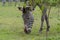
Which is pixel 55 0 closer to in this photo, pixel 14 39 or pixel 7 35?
pixel 14 39

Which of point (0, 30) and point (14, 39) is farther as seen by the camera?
point (0, 30)

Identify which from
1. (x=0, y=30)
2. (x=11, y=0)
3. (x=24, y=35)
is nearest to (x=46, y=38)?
(x=24, y=35)

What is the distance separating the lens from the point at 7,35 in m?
10.4

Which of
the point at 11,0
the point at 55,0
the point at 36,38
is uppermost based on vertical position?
the point at 55,0

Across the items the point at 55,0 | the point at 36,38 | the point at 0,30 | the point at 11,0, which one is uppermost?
the point at 55,0

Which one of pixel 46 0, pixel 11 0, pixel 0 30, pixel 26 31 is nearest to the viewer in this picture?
pixel 46 0

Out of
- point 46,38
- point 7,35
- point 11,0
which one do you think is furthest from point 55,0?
point 11,0

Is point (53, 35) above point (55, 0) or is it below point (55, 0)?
below

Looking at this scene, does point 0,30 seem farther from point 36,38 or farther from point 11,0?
point 11,0

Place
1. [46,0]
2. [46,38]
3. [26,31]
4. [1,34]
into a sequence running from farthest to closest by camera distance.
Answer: [1,34] → [26,31] → [46,38] → [46,0]

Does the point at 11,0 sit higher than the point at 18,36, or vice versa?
the point at 18,36

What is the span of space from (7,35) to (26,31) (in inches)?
37.5

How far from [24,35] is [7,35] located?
709mm

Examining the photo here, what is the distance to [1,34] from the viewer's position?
10695mm
